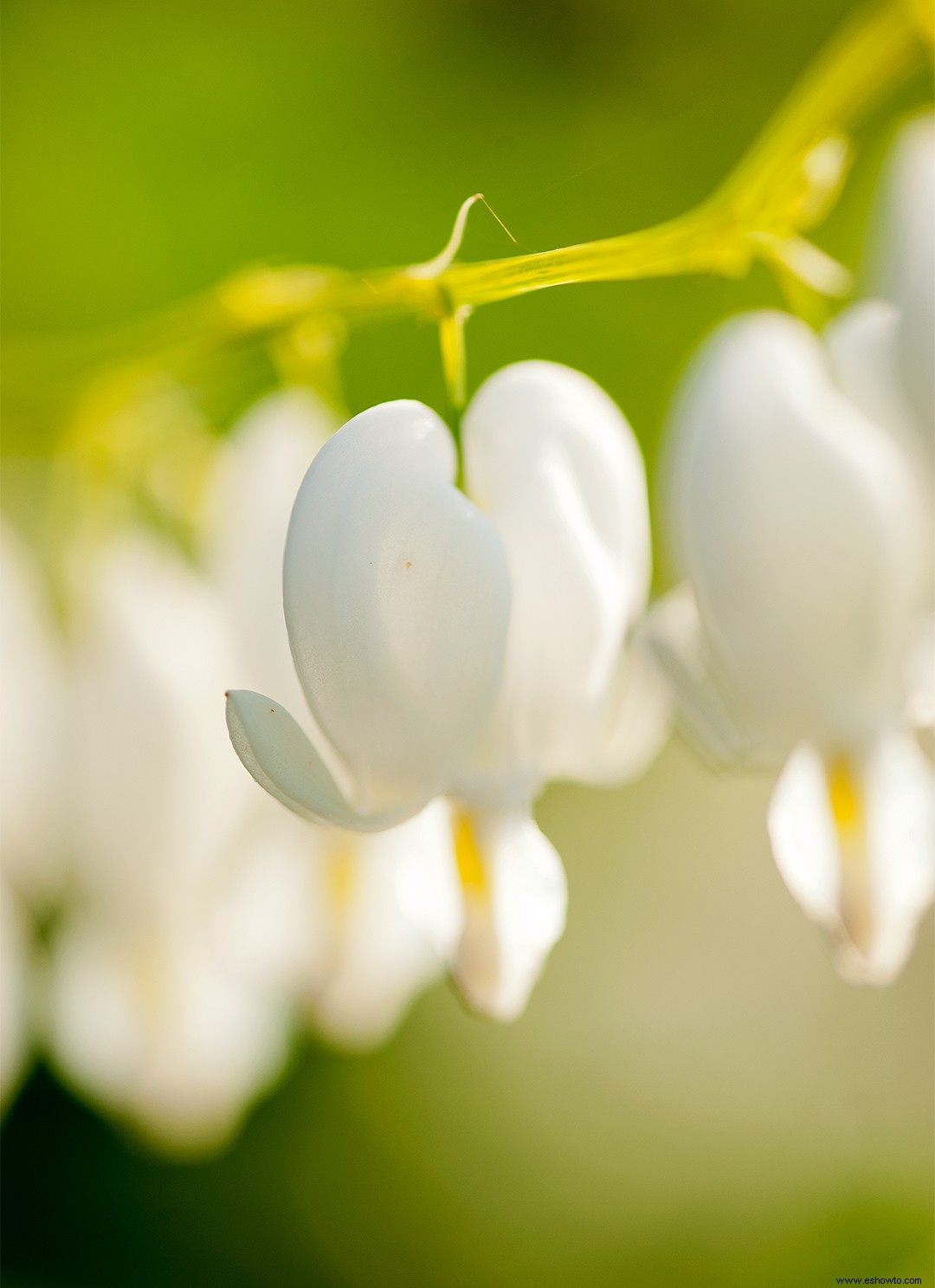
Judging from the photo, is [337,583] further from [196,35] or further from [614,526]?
[196,35]

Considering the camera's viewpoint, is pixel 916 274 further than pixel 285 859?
No

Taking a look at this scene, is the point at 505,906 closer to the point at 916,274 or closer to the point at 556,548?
the point at 556,548

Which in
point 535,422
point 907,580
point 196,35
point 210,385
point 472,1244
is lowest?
point 472,1244

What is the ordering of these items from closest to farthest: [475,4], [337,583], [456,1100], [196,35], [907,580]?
[337,583] → [907,580] → [475,4] → [196,35] → [456,1100]

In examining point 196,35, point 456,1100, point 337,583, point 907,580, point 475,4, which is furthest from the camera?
point 456,1100

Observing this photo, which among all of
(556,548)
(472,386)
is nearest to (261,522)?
(556,548)

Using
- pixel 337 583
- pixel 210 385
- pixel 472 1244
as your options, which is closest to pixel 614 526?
pixel 337 583
